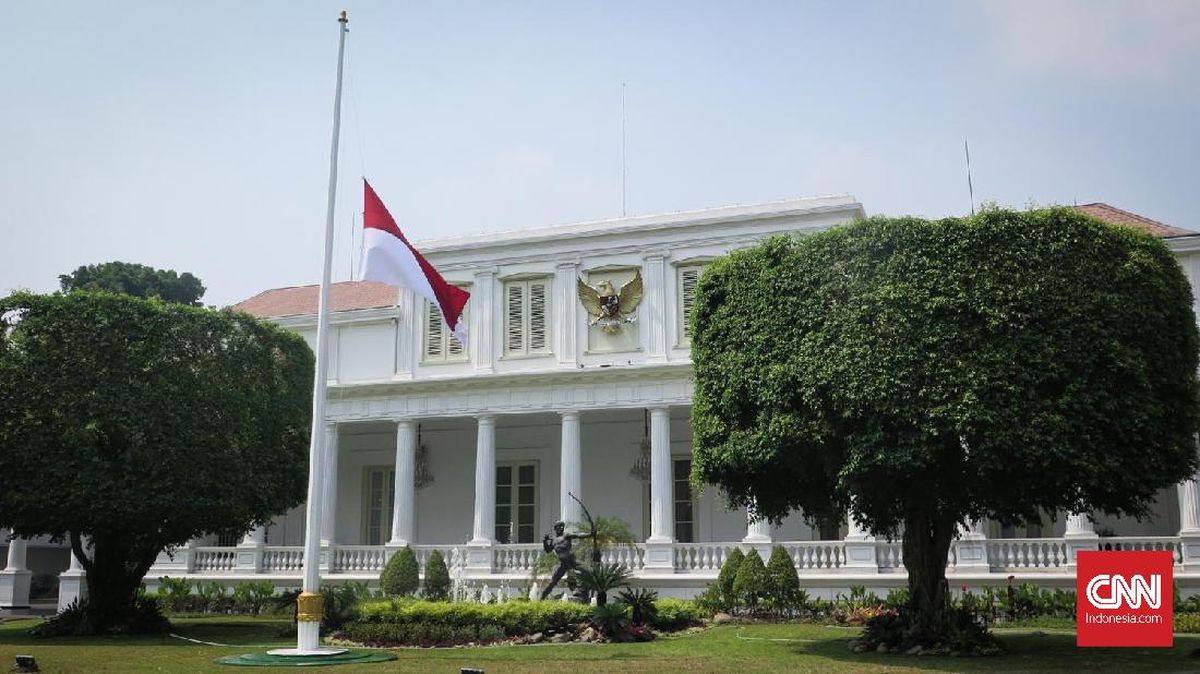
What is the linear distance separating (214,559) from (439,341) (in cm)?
897

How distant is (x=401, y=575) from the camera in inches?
1035

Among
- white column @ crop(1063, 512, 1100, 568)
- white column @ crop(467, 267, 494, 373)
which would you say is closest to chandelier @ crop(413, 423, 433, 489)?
white column @ crop(467, 267, 494, 373)

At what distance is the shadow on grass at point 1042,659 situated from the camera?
1385 centimetres

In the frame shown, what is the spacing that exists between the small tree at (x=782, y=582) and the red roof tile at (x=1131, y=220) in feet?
34.3

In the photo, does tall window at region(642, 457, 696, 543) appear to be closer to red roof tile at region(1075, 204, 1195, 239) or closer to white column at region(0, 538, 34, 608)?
red roof tile at region(1075, 204, 1195, 239)

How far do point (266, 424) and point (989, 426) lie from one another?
1503 cm

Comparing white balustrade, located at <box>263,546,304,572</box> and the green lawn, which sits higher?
white balustrade, located at <box>263,546,304,572</box>

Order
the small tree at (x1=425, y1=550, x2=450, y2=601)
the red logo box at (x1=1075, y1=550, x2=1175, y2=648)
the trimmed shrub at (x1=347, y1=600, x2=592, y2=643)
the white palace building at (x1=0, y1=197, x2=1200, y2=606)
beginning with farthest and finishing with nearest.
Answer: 1. the small tree at (x1=425, y1=550, x2=450, y2=601)
2. the white palace building at (x1=0, y1=197, x2=1200, y2=606)
3. the trimmed shrub at (x1=347, y1=600, x2=592, y2=643)
4. the red logo box at (x1=1075, y1=550, x2=1175, y2=648)

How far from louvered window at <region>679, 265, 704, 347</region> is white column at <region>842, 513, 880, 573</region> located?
6.15 metres

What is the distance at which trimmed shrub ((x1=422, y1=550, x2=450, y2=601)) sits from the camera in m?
25.6

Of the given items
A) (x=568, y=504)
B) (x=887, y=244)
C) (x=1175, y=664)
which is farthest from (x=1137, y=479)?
(x=568, y=504)

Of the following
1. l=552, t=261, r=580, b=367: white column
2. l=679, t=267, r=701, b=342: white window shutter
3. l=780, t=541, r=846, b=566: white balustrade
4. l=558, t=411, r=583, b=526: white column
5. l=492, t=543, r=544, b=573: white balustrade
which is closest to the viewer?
l=780, t=541, r=846, b=566: white balustrade

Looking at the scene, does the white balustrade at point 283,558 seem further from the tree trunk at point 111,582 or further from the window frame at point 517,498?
the tree trunk at point 111,582

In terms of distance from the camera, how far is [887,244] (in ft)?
52.2
